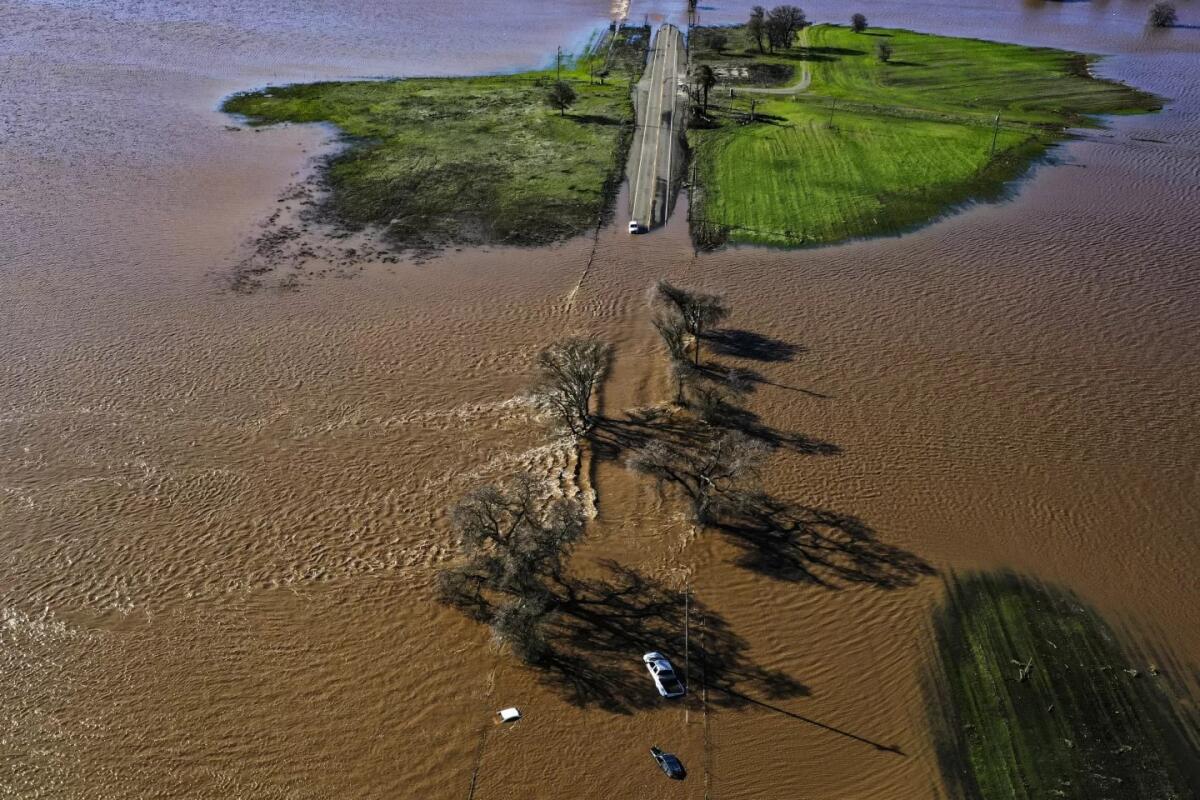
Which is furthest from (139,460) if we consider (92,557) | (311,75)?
(311,75)

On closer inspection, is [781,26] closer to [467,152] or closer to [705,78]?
[705,78]

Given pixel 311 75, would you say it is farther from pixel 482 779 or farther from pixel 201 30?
pixel 482 779

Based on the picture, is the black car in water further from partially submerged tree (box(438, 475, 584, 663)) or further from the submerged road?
the submerged road

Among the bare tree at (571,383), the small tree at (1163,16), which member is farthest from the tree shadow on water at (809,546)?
the small tree at (1163,16)

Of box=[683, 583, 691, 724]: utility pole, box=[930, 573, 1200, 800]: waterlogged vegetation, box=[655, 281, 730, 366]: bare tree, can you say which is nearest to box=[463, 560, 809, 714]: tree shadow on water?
box=[683, 583, 691, 724]: utility pole

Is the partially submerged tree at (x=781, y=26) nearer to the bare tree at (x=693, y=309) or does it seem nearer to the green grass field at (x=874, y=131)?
the green grass field at (x=874, y=131)

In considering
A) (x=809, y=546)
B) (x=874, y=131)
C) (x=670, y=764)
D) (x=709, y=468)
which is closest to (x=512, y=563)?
(x=670, y=764)
